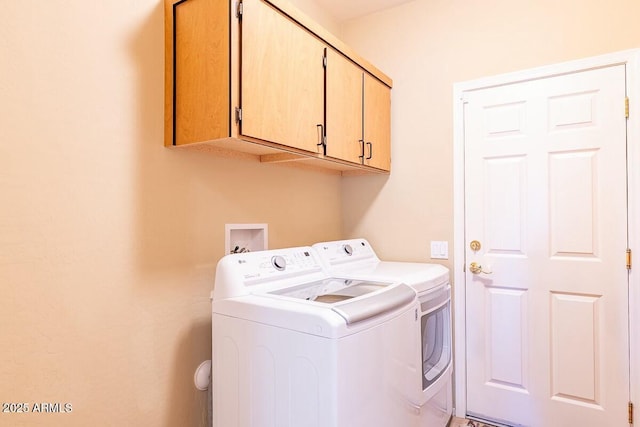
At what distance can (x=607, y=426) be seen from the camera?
1854 mm

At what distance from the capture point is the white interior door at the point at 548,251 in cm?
184

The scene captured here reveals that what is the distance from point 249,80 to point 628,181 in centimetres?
190

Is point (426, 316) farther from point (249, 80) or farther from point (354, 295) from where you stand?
point (249, 80)

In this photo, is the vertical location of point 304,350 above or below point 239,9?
below

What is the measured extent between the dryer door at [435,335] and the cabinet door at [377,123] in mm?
875

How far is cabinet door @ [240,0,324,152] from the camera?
1.34 m

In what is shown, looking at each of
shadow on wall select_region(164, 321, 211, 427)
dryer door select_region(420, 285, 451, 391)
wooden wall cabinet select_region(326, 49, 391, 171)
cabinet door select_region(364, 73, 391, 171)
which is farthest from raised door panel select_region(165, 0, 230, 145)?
dryer door select_region(420, 285, 451, 391)

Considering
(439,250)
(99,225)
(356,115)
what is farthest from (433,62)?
(99,225)

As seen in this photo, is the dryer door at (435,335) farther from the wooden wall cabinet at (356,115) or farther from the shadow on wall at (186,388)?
the shadow on wall at (186,388)

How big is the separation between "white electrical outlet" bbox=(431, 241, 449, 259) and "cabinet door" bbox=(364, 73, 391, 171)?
59 cm

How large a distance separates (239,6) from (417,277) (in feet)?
4.59

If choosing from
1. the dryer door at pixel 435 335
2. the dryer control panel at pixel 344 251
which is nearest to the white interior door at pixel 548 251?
the dryer door at pixel 435 335

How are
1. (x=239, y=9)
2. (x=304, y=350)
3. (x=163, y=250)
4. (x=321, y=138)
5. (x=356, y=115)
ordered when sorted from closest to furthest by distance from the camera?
(x=304, y=350) → (x=239, y=9) → (x=163, y=250) → (x=321, y=138) → (x=356, y=115)

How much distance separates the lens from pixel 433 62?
232 centimetres
